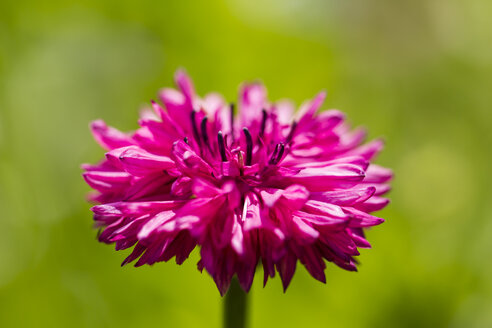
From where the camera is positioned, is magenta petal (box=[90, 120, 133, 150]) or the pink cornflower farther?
magenta petal (box=[90, 120, 133, 150])

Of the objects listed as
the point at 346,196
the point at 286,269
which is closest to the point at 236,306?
the point at 286,269

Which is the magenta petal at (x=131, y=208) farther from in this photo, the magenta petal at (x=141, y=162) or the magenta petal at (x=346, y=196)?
the magenta petal at (x=346, y=196)

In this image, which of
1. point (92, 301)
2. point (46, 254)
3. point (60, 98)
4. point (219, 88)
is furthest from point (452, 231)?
point (60, 98)

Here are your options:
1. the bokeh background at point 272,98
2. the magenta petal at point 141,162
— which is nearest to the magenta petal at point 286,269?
the magenta petal at point 141,162

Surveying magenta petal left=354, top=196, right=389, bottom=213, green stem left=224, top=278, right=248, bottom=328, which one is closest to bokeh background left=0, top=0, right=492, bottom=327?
green stem left=224, top=278, right=248, bottom=328

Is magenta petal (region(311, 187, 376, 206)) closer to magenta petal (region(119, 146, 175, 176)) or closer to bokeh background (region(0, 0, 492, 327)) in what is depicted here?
magenta petal (region(119, 146, 175, 176))

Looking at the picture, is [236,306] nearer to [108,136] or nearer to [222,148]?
[222,148]
